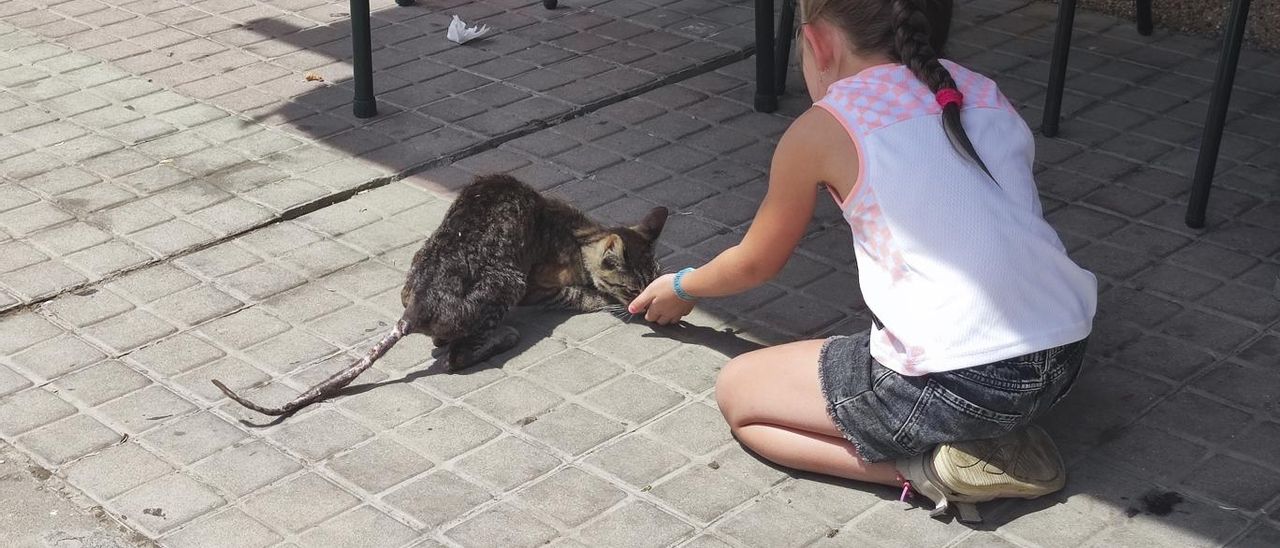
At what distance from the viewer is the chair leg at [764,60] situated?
5.76 metres

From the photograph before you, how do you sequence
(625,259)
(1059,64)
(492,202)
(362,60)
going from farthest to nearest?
(362,60) → (1059,64) → (625,259) → (492,202)

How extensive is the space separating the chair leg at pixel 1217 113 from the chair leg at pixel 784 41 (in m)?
1.76

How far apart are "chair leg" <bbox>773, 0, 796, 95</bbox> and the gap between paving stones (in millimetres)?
477

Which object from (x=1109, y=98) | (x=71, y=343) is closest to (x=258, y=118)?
(x=71, y=343)

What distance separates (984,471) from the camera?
3.39 meters

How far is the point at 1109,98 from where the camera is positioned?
5992 millimetres

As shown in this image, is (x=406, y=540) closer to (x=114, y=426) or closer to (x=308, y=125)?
(x=114, y=426)

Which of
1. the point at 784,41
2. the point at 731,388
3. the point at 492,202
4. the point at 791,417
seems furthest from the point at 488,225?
the point at 784,41

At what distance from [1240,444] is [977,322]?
1.01m

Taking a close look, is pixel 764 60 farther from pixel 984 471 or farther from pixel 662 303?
pixel 984 471

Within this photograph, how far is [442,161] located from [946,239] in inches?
107

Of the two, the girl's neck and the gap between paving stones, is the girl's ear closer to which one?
the girl's neck

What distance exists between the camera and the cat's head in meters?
4.45

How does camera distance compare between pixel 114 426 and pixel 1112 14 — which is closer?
pixel 114 426
